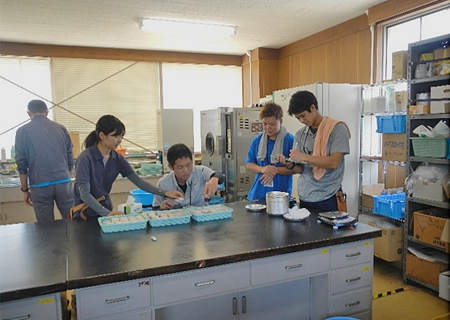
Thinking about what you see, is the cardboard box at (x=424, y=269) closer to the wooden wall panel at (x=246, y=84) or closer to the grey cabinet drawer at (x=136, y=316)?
the grey cabinet drawer at (x=136, y=316)

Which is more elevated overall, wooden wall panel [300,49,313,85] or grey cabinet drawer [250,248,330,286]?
wooden wall panel [300,49,313,85]

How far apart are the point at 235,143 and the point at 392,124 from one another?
1942 mm

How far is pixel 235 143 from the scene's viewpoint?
4570 millimetres

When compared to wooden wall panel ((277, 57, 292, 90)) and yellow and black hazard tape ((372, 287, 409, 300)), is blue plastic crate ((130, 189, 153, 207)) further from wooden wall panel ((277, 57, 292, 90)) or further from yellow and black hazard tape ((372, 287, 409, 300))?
wooden wall panel ((277, 57, 292, 90))

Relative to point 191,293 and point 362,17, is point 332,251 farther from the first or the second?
point 362,17

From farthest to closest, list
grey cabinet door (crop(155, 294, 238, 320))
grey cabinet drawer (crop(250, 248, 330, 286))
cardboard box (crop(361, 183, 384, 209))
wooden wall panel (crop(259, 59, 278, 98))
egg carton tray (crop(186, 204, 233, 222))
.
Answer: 1. wooden wall panel (crop(259, 59, 278, 98))
2. cardboard box (crop(361, 183, 384, 209))
3. egg carton tray (crop(186, 204, 233, 222))
4. grey cabinet door (crop(155, 294, 238, 320))
5. grey cabinet drawer (crop(250, 248, 330, 286))

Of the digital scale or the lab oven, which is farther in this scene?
the lab oven

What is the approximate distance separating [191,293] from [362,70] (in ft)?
12.2

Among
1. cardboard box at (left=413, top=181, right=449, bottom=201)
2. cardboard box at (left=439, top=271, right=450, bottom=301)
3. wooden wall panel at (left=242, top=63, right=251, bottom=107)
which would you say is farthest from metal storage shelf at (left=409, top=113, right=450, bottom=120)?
wooden wall panel at (left=242, top=63, right=251, bottom=107)

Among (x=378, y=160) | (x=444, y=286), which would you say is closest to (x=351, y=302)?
(x=444, y=286)

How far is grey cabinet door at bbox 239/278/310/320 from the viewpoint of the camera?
1.95 metres

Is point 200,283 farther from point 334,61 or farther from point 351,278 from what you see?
point 334,61

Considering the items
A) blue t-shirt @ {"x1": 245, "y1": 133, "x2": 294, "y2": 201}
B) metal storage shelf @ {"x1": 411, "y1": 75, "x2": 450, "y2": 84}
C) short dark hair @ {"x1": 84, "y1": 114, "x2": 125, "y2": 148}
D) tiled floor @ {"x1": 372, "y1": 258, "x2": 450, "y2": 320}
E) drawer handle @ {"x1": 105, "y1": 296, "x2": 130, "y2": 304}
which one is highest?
metal storage shelf @ {"x1": 411, "y1": 75, "x2": 450, "y2": 84}

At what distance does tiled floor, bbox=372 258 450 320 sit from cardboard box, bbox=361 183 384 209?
767mm
